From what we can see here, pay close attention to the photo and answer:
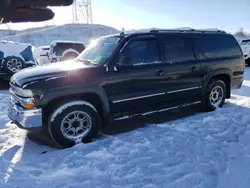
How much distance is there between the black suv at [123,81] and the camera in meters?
4.29

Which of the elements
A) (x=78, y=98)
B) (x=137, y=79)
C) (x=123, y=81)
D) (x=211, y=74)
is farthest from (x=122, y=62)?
(x=211, y=74)

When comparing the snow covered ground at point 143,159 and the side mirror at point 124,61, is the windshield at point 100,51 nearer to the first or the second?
the side mirror at point 124,61

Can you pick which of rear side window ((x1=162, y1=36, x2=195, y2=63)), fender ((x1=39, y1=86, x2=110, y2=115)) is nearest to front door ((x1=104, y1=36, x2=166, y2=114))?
fender ((x1=39, y1=86, x2=110, y2=115))

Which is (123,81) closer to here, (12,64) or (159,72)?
(159,72)

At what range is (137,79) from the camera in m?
5.06

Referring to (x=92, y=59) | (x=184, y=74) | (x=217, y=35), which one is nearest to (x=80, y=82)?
(x=92, y=59)

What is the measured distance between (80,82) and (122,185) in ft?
5.98

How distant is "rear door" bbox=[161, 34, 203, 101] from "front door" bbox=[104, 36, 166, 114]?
8.0 inches

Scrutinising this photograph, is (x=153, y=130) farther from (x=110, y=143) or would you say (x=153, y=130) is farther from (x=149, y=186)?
(x=149, y=186)

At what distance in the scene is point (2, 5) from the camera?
4.73 feet

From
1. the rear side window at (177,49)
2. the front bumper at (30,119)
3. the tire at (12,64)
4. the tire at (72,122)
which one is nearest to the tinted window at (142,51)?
the rear side window at (177,49)

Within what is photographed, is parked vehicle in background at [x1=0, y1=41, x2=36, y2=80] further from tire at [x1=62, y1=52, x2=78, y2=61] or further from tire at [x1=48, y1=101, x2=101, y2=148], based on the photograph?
tire at [x1=48, y1=101, x2=101, y2=148]

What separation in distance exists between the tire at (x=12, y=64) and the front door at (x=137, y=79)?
6.00m

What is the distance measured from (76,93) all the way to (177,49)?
246 cm
